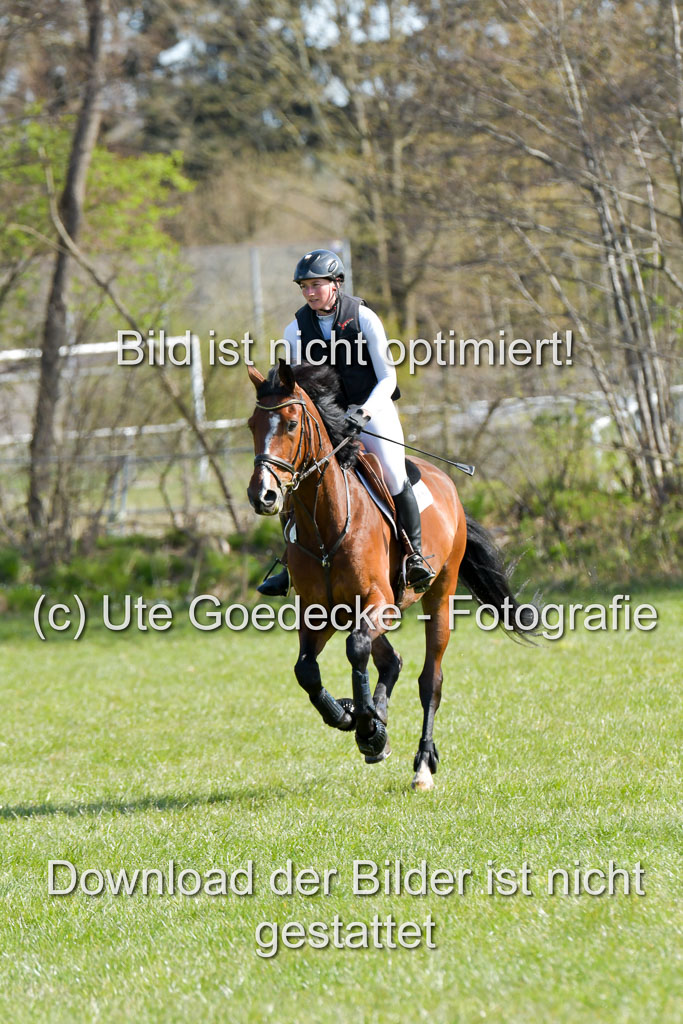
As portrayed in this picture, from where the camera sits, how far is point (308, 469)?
19.7 ft

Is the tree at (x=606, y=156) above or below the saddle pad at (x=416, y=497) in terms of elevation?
above

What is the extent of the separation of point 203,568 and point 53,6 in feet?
30.6

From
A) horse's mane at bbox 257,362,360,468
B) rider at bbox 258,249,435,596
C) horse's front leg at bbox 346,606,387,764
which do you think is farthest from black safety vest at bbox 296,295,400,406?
horse's front leg at bbox 346,606,387,764

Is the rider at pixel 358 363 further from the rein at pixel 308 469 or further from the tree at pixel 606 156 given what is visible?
the tree at pixel 606 156

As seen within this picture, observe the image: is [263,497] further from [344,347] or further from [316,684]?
[344,347]

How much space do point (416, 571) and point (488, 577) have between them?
4.64 feet

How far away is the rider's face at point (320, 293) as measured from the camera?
20.9ft

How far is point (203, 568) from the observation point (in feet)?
50.5

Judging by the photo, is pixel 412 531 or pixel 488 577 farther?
pixel 488 577

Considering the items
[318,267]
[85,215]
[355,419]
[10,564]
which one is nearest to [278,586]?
[355,419]

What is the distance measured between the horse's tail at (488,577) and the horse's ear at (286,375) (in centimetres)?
266

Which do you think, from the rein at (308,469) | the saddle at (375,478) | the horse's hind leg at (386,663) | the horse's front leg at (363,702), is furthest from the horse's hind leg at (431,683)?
the rein at (308,469)

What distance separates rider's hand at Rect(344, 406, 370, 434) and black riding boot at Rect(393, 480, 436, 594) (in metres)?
0.61

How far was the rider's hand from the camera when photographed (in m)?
6.32
